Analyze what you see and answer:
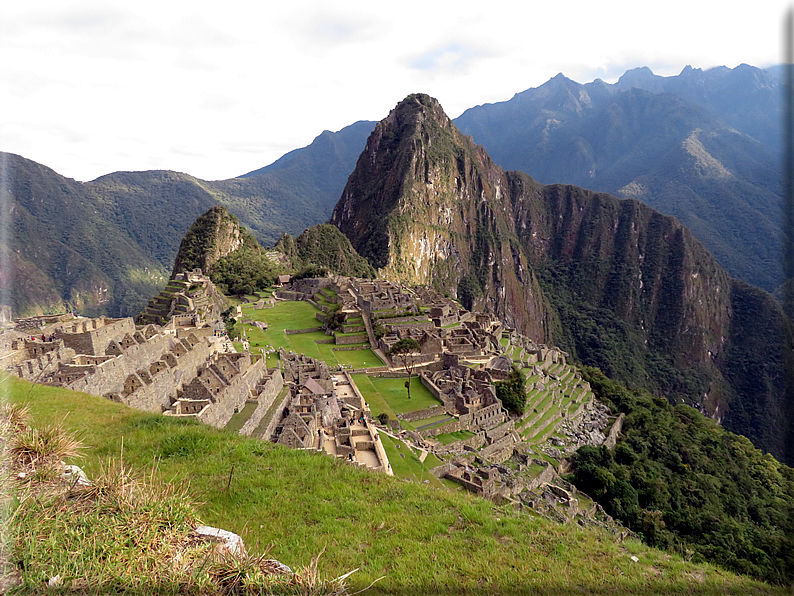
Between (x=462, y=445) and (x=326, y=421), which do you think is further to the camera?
(x=462, y=445)

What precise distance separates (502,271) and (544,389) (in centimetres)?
11434

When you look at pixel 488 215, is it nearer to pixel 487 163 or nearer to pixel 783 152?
pixel 487 163

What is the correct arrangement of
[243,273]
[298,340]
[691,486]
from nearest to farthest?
[691,486] → [298,340] → [243,273]

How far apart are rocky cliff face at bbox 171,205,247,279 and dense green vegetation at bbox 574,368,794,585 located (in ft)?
189

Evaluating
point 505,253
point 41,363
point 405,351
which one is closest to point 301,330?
point 405,351

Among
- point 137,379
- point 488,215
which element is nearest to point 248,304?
point 137,379

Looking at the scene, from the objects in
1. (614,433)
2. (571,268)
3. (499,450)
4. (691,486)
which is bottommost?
(691,486)

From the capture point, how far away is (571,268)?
176m

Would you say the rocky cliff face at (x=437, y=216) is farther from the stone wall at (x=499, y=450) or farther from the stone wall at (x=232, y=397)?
the stone wall at (x=232, y=397)

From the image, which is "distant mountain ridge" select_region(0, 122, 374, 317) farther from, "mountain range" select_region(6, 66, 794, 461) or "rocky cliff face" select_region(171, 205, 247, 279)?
"rocky cliff face" select_region(171, 205, 247, 279)

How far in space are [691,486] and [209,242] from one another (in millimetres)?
69282

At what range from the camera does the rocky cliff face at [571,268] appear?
118438 millimetres

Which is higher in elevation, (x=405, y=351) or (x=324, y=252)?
(x=324, y=252)

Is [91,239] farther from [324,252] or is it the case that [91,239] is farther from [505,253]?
[505,253]
